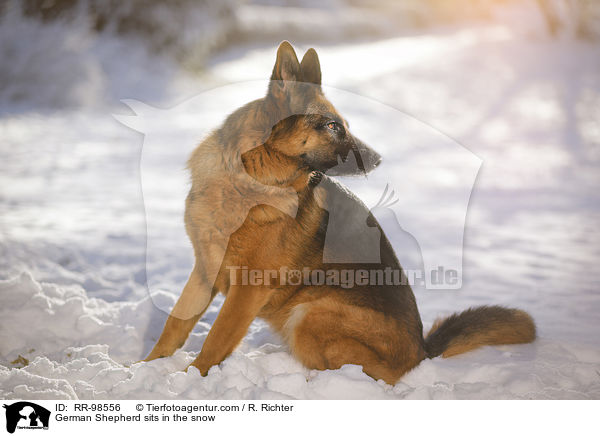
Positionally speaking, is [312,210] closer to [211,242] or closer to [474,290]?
[211,242]

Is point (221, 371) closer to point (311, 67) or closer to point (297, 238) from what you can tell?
point (297, 238)

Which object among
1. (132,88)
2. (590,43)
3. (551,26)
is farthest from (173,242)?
(551,26)

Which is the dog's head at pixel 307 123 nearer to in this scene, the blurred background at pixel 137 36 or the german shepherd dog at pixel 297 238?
the german shepherd dog at pixel 297 238

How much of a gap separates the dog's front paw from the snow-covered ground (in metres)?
0.37

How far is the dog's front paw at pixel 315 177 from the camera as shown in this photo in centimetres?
234

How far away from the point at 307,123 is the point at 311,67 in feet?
0.87

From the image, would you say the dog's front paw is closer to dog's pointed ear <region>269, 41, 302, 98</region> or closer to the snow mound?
dog's pointed ear <region>269, 41, 302, 98</region>

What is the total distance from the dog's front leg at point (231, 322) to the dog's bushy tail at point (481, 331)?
88cm

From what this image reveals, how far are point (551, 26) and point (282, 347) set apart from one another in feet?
30.5

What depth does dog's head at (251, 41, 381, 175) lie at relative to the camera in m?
2.21

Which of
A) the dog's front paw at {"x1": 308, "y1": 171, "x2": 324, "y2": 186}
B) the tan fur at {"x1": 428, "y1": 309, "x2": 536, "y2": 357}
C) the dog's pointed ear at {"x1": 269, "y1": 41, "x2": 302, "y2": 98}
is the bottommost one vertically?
the tan fur at {"x1": 428, "y1": 309, "x2": 536, "y2": 357}

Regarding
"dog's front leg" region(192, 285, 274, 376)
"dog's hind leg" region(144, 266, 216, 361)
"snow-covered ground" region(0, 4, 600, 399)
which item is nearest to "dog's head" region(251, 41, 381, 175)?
"snow-covered ground" region(0, 4, 600, 399)

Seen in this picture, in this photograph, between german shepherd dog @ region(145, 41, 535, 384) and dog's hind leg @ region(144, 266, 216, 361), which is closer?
german shepherd dog @ region(145, 41, 535, 384)

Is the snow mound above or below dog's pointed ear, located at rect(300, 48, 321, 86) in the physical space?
below
